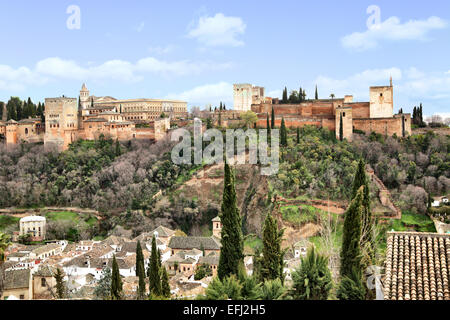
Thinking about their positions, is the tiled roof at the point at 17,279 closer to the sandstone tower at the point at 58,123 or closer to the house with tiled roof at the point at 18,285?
the house with tiled roof at the point at 18,285

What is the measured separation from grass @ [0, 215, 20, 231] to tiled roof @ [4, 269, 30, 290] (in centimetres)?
1566

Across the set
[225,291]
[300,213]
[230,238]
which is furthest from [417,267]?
[300,213]

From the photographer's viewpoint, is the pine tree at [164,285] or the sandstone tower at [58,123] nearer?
the pine tree at [164,285]

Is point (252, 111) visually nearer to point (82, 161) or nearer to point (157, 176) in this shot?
point (157, 176)

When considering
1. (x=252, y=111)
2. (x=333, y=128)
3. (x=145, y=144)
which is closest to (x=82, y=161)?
(x=145, y=144)

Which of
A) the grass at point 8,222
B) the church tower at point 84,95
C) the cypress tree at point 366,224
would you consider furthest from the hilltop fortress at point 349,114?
the cypress tree at point 366,224

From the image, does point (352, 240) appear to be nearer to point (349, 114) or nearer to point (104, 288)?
point (104, 288)

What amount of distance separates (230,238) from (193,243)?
16.0m

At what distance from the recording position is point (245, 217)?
3319 centimetres

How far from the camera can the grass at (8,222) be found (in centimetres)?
3541

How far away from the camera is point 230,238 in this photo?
1409cm

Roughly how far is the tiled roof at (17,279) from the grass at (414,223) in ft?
66.8

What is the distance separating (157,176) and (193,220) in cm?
575

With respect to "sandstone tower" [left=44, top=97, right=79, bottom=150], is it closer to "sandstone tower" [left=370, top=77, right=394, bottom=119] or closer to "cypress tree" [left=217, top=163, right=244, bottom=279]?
"sandstone tower" [left=370, top=77, right=394, bottom=119]
